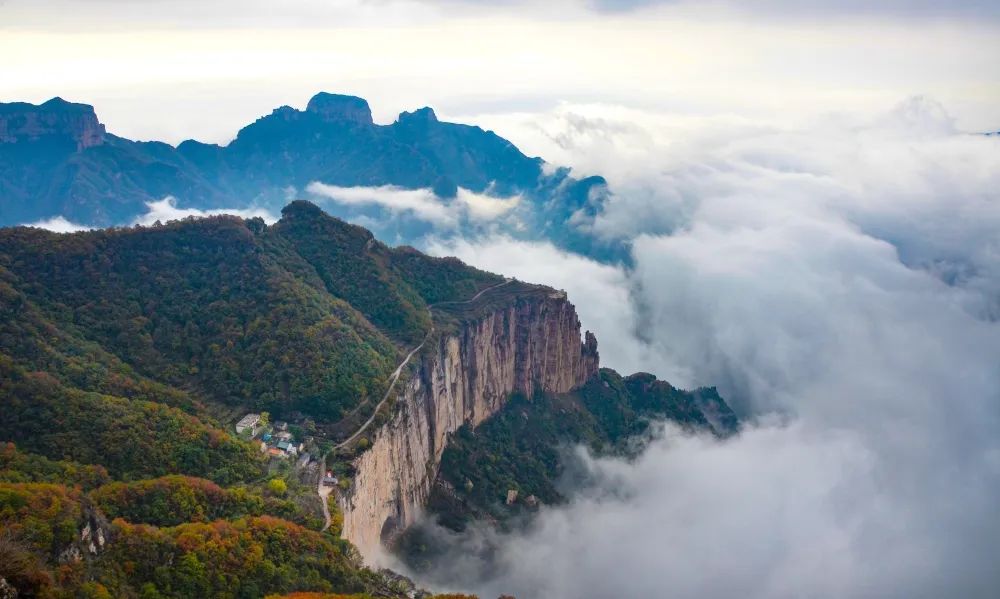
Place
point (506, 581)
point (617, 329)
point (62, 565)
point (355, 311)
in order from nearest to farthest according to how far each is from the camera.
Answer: point (62, 565), point (506, 581), point (355, 311), point (617, 329)

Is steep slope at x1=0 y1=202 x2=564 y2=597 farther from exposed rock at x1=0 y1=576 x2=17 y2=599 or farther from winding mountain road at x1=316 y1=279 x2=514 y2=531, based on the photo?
winding mountain road at x1=316 y1=279 x2=514 y2=531

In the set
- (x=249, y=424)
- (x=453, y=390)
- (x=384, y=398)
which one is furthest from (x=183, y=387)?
(x=453, y=390)

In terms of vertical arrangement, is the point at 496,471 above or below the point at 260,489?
below

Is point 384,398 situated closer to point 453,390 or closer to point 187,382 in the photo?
point 187,382

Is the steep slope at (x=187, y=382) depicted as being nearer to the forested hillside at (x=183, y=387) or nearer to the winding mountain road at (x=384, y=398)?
the forested hillside at (x=183, y=387)

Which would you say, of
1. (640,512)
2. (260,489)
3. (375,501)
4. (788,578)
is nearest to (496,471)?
(640,512)

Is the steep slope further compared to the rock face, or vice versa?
the rock face

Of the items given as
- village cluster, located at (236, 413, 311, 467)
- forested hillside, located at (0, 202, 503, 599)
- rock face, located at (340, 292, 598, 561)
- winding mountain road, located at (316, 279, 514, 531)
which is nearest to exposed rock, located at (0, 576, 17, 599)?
forested hillside, located at (0, 202, 503, 599)

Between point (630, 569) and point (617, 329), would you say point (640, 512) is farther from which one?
point (617, 329)
